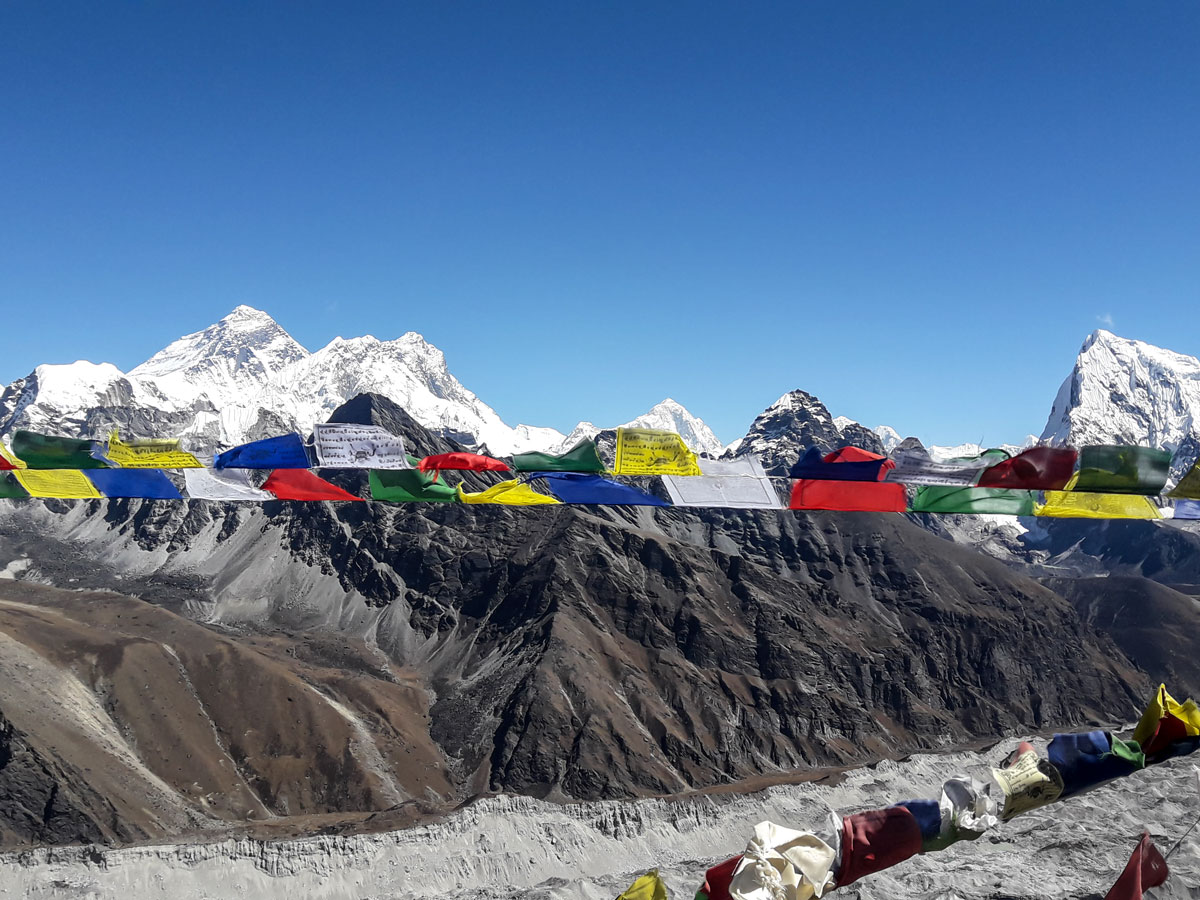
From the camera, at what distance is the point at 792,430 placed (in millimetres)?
172375

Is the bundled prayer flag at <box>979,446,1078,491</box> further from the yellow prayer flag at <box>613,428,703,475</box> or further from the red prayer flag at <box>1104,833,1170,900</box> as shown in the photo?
the red prayer flag at <box>1104,833,1170,900</box>

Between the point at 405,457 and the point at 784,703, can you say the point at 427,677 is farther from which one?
the point at 405,457

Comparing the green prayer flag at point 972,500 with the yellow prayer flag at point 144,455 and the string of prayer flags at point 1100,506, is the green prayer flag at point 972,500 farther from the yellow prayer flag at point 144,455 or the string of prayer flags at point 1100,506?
the yellow prayer flag at point 144,455

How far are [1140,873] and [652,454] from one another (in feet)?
33.3

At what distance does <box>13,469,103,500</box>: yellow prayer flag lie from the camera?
53.2 ft

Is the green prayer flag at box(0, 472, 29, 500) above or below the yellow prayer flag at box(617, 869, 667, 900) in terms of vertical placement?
above

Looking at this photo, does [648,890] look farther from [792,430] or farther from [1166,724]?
[792,430]

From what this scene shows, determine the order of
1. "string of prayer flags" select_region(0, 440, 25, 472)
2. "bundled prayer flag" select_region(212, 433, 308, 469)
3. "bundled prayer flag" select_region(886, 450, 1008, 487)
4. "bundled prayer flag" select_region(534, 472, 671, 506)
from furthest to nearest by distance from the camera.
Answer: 1. "bundled prayer flag" select_region(534, 472, 671, 506)
2. "bundled prayer flag" select_region(212, 433, 308, 469)
3. "bundled prayer flag" select_region(886, 450, 1008, 487)
4. "string of prayer flags" select_region(0, 440, 25, 472)

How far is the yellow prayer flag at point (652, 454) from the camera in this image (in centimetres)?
1641

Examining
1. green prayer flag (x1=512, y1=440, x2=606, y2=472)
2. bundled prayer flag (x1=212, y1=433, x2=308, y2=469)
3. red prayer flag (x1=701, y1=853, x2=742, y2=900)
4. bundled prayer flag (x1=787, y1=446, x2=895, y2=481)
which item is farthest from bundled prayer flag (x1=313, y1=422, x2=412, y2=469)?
red prayer flag (x1=701, y1=853, x2=742, y2=900)

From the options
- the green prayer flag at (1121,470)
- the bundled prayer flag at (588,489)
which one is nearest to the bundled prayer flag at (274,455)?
the bundled prayer flag at (588,489)

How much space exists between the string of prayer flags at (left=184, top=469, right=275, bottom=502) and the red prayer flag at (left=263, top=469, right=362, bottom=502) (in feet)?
1.01

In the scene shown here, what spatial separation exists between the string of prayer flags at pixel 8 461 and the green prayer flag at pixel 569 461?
965 cm

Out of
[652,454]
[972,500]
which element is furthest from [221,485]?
[972,500]
